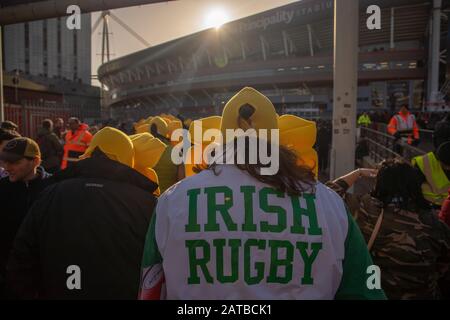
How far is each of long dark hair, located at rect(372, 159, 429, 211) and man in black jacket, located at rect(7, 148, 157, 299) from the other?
59.3 inches

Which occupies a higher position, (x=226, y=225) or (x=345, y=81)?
(x=345, y=81)

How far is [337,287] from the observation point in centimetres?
158

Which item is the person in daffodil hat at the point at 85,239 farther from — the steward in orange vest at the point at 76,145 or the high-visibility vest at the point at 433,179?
the steward in orange vest at the point at 76,145

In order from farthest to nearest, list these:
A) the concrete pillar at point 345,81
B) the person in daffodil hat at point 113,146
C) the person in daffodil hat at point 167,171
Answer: the concrete pillar at point 345,81 → the person in daffodil hat at point 167,171 → the person in daffodil hat at point 113,146

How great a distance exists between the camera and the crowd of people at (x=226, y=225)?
151cm

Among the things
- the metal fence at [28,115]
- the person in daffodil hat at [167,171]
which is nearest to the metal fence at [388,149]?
the person in daffodil hat at [167,171]

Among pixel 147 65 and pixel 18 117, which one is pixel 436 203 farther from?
pixel 147 65

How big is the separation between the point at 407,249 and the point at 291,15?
4079 centimetres

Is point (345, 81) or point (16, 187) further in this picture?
point (345, 81)

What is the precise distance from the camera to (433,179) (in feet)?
13.4

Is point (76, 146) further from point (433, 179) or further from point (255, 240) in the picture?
point (255, 240)

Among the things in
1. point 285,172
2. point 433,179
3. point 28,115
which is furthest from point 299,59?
point 285,172

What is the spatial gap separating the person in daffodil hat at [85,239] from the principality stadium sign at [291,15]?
121 feet

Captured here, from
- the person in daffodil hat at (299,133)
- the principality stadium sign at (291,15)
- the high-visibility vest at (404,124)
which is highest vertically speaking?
the principality stadium sign at (291,15)
